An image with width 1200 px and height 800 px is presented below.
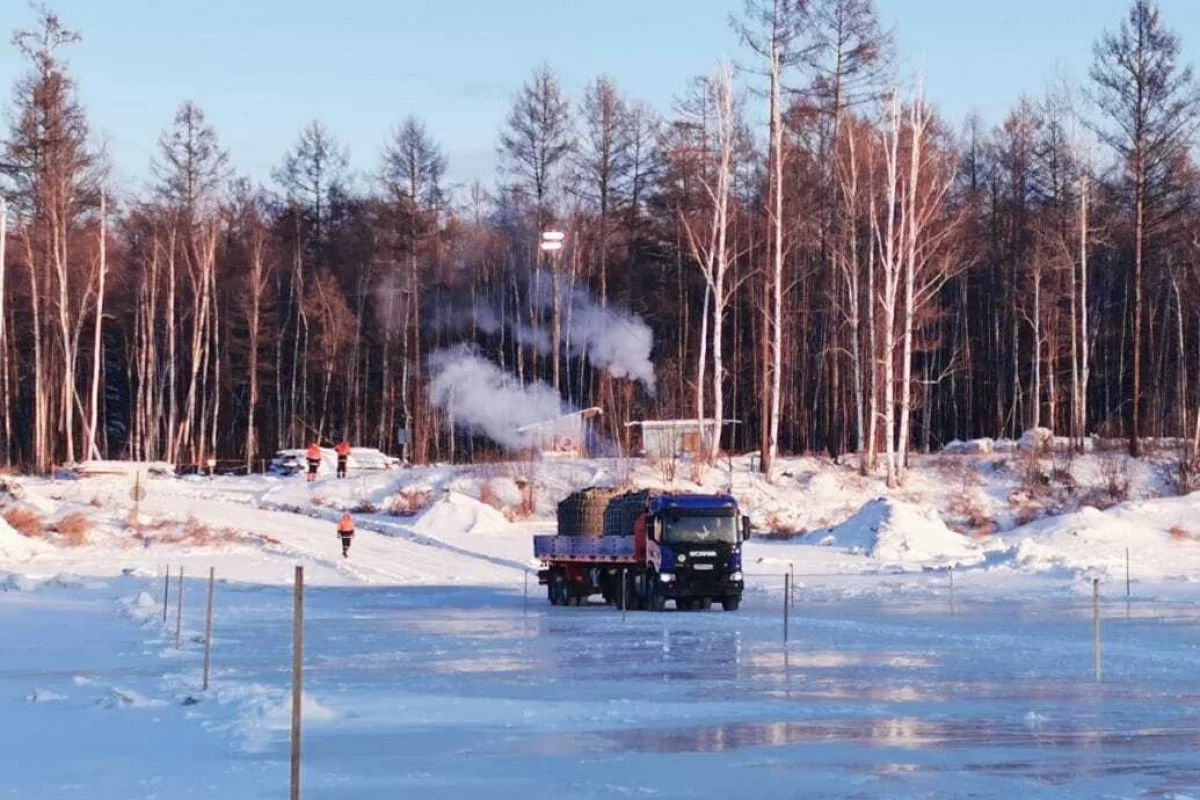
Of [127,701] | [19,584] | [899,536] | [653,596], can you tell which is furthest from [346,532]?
[127,701]

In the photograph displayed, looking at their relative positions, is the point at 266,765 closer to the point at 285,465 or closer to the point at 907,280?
the point at 907,280

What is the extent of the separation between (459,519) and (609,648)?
92.9 feet

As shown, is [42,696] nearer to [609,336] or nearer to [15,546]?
[15,546]

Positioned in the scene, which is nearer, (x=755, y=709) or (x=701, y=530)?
(x=755, y=709)

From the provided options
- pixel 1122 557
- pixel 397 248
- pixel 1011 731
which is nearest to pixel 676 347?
pixel 397 248

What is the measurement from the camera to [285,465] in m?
75.2

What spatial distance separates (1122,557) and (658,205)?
1553 inches

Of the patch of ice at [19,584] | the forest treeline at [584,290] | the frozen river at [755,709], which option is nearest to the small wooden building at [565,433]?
the forest treeline at [584,290]

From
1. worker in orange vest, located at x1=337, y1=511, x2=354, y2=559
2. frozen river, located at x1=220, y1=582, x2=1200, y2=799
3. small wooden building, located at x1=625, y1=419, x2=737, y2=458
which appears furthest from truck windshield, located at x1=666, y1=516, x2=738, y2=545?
small wooden building, located at x1=625, y1=419, x2=737, y2=458

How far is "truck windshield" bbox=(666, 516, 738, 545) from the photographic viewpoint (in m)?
39.5

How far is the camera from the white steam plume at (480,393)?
84125mm

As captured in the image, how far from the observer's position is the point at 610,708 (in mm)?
19953

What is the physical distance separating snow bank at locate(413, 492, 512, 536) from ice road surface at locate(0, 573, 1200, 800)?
21346mm

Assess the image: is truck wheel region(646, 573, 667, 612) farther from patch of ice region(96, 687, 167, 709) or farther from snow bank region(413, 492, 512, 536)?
patch of ice region(96, 687, 167, 709)
